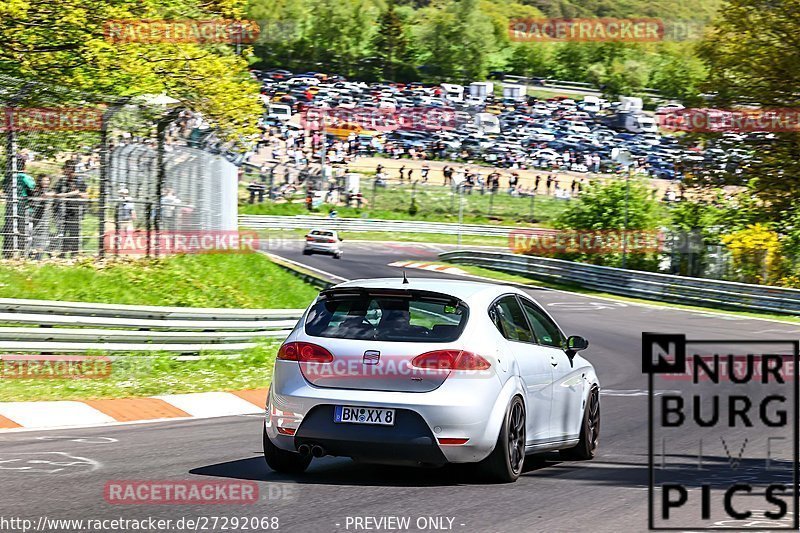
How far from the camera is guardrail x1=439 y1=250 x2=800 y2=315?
3447 cm

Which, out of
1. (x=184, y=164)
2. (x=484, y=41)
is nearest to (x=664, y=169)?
(x=484, y=41)

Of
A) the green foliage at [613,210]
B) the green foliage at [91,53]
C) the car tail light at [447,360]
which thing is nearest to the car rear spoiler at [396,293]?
the car tail light at [447,360]

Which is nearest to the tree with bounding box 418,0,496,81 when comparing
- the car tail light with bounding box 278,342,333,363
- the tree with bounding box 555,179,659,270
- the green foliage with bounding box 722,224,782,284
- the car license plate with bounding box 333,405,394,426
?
the tree with bounding box 555,179,659,270

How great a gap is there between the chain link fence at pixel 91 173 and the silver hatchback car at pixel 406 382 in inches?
364

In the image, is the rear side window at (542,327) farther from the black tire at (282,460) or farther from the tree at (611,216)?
the tree at (611,216)

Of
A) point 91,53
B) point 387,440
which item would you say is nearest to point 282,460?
point 387,440

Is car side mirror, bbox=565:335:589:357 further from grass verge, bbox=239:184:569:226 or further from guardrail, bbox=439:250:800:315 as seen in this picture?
grass verge, bbox=239:184:569:226

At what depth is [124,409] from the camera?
1214cm

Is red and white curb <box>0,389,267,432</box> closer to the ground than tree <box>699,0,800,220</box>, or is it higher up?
closer to the ground

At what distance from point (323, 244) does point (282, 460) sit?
133ft

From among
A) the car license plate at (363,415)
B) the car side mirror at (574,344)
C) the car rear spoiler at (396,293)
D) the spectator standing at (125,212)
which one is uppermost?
the spectator standing at (125,212)

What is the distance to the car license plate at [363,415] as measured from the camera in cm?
761

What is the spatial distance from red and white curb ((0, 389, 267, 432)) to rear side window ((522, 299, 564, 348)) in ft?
14.2

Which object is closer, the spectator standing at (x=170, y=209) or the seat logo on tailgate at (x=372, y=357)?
the seat logo on tailgate at (x=372, y=357)
